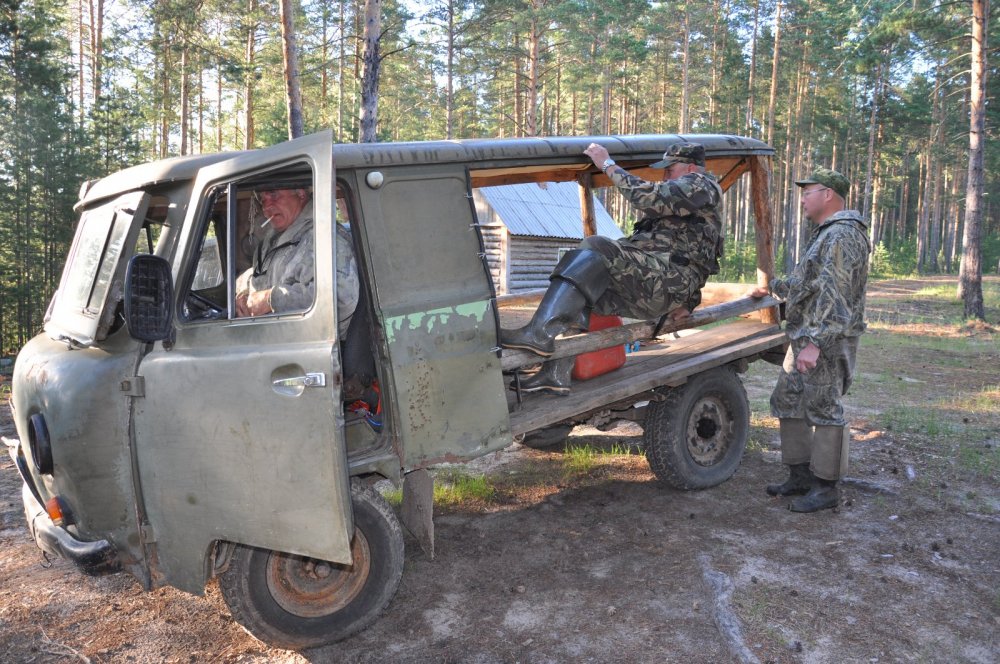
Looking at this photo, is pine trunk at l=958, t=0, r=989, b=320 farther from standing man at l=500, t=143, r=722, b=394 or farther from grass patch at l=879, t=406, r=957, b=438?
standing man at l=500, t=143, r=722, b=394

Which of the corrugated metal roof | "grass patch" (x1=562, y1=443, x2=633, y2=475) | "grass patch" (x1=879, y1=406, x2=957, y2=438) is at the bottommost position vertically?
"grass patch" (x1=562, y1=443, x2=633, y2=475)

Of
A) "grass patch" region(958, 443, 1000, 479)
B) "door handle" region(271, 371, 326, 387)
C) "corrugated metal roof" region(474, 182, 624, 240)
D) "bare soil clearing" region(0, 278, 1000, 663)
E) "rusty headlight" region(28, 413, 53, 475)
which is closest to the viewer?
"door handle" region(271, 371, 326, 387)

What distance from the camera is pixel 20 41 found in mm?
14781

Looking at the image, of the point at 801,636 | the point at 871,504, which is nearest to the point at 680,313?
the point at 871,504

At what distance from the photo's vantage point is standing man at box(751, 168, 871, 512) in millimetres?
4809

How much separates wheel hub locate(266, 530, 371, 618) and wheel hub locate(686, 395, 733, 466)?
288 cm

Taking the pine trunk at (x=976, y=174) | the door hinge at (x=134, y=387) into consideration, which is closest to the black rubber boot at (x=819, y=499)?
the door hinge at (x=134, y=387)

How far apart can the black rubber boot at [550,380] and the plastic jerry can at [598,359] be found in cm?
28

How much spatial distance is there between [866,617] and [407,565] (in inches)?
98.0

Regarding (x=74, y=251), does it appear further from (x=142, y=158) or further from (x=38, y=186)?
(x=142, y=158)

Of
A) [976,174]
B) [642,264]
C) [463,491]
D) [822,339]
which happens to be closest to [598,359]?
[642,264]

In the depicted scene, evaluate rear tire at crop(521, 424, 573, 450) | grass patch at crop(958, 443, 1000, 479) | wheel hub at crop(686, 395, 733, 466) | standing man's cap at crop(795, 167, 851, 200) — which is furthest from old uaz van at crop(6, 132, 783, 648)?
grass patch at crop(958, 443, 1000, 479)

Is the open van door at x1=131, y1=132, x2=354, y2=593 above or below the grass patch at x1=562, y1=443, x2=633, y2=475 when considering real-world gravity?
above

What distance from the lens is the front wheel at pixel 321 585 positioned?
123 inches
